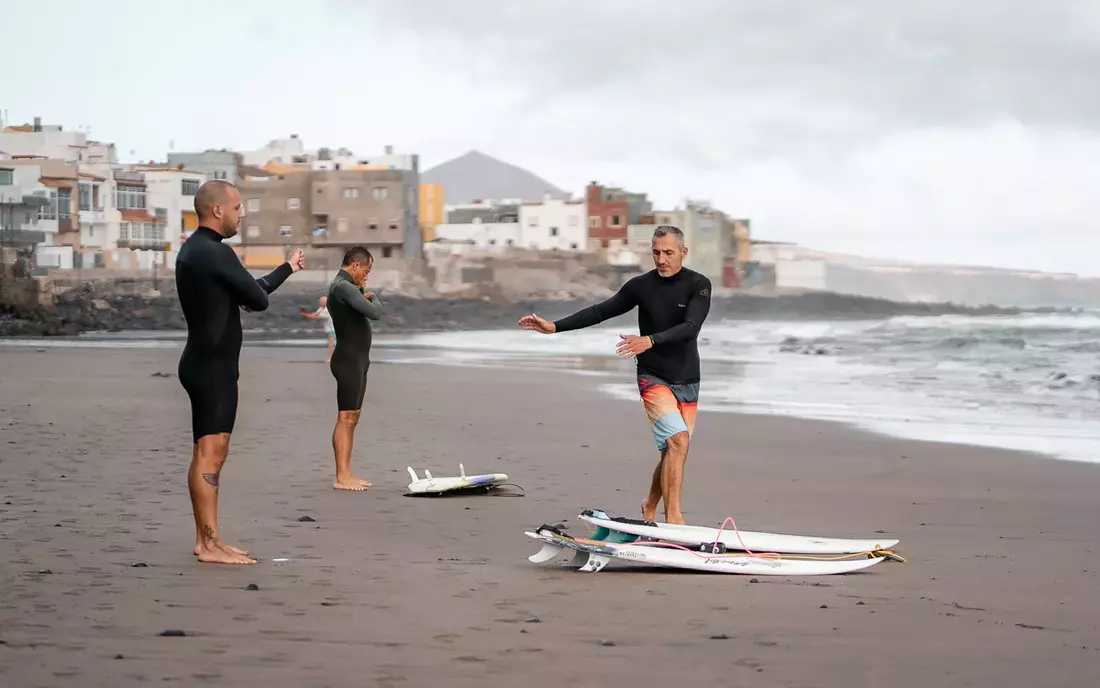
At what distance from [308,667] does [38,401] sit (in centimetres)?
1213

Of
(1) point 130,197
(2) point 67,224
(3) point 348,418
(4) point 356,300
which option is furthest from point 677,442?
(1) point 130,197

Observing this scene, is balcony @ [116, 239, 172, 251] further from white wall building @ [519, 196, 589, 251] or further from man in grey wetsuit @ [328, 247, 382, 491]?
man in grey wetsuit @ [328, 247, 382, 491]

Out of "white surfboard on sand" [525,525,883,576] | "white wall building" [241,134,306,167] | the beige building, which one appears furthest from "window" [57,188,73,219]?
"white surfboard on sand" [525,525,883,576]

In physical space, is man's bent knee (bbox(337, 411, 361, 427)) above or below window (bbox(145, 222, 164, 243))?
below

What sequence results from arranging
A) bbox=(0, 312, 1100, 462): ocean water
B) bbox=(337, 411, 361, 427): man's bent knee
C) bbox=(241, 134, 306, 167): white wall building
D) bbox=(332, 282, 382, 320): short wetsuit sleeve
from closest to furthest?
1. bbox=(332, 282, 382, 320): short wetsuit sleeve
2. bbox=(337, 411, 361, 427): man's bent knee
3. bbox=(0, 312, 1100, 462): ocean water
4. bbox=(241, 134, 306, 167): white wall building

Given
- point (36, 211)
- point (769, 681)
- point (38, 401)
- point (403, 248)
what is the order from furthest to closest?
point (403, 248)
point (36, 211)
point (38, 401)
point (769, 681)

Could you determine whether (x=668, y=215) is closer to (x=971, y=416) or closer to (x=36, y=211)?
(x=36, y=211)

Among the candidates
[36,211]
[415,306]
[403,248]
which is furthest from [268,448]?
[403,248]

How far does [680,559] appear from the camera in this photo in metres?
6.15

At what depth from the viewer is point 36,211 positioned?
3041 inches

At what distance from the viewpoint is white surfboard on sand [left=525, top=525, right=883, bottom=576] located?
6.07 metres

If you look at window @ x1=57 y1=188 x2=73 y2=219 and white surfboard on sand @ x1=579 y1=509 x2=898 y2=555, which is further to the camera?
window @ x1=57 y1=188 x2=73 y2=219

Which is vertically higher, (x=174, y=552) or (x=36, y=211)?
(x=36, y=211)

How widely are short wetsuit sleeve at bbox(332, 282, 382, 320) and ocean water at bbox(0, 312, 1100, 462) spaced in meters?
6.18
